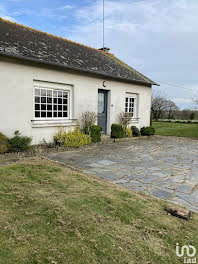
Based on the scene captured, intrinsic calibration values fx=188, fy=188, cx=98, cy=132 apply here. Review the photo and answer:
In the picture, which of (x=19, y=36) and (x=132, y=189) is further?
(x=19, y=36)

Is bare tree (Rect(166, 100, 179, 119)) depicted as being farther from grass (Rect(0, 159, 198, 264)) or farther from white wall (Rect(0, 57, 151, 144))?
grass (Rect(0, 159, 198, 264))

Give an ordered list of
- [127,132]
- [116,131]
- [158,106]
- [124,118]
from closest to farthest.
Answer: [116,131] → [124,118] → [127,132] → [158,106]

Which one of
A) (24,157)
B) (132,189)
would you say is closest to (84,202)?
(132,189)

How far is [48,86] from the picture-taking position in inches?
306

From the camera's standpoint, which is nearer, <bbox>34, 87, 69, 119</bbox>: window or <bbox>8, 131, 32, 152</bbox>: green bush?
<bbox>8, 131, 32, 152</bbox>: green bush

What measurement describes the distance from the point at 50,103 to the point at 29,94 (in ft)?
3.48

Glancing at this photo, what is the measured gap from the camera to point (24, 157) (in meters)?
5.87

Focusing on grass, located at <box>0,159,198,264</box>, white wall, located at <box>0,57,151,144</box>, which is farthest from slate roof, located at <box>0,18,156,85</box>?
grass, located at <box>0,159,198,264</box>

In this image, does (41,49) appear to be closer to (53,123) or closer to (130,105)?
(53,123)

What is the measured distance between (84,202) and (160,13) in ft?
31.6

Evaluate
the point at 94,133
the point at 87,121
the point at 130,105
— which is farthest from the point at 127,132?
the point at 87,121

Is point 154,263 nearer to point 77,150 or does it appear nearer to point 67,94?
point 77,150

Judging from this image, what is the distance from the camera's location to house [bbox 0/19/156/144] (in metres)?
6.64

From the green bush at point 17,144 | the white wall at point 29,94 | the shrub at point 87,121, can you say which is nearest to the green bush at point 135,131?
the white wall at point 29,94
